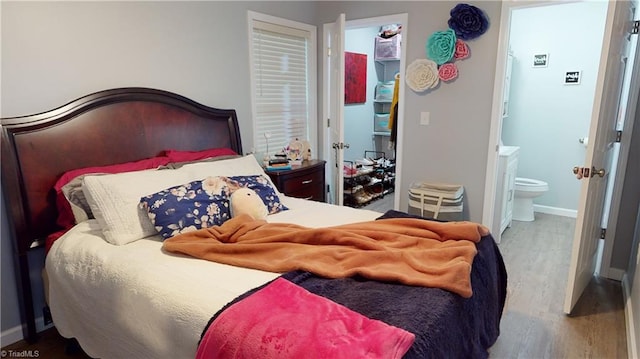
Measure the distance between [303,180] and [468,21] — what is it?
1850mm

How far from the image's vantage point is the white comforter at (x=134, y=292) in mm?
1354

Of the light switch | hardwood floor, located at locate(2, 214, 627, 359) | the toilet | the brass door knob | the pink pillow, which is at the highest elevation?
the light switch

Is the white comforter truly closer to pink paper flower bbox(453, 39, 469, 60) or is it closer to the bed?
the bed

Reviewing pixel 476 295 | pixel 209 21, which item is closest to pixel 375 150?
pixel 209 21

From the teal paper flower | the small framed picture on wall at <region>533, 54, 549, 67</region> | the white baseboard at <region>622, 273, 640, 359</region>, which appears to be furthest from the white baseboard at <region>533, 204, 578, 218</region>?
the teal paper flower

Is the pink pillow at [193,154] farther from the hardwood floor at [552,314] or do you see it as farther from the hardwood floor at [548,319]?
the hardwood floor at [552,314]

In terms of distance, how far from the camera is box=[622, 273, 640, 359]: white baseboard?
1935 mm

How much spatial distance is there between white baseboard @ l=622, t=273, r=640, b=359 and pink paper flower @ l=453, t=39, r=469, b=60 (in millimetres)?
2017

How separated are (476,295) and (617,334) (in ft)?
4.25

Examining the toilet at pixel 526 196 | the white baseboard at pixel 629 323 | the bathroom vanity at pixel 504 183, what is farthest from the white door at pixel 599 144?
the toilet at pixel 526 196

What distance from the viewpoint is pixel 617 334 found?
7.23 feet

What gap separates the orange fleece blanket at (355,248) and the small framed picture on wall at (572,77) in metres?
3.30

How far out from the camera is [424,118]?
141 inches

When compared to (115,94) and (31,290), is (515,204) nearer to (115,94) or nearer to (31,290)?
(115,94)
